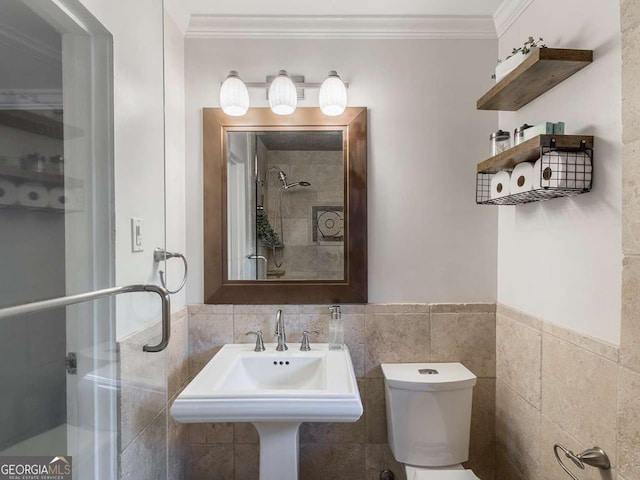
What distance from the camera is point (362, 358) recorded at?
1.59m

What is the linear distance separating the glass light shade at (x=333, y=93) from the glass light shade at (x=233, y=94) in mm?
342

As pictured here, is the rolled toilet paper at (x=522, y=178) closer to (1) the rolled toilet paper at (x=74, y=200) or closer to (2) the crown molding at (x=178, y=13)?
(1) the rolled toilet paper at (x=74, y=200)

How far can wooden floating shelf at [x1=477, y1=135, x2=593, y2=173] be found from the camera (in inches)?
39.8

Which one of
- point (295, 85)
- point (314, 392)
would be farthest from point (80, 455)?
point (295, 85)

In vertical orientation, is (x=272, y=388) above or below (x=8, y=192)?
below

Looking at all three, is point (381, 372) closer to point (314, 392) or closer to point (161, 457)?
point (314, 392)

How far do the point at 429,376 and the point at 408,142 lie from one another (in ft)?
3.43

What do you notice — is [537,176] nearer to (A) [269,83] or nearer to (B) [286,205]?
(B) [286,205]

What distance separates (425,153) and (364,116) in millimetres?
335

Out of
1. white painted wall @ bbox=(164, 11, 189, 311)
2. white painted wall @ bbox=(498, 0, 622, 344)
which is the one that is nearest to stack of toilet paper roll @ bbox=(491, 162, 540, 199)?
white painted wall @ bbox=(498, 0, 622, 344)

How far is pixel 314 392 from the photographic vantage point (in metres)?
1.12

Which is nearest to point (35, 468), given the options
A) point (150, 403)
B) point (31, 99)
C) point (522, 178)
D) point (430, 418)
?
point (150, 403)

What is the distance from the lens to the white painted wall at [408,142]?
1.58m

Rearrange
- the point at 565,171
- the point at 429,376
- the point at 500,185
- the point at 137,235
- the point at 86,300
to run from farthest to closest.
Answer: the point at 429,376 < the point at 500,185 < the point at 137,235 < the point at 565,171 < the point at 86,300
